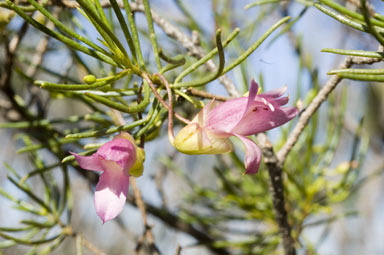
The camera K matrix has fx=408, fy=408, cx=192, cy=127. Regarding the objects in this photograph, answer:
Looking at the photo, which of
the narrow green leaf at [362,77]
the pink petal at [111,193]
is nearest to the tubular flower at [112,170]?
the pink petal at [111,193]

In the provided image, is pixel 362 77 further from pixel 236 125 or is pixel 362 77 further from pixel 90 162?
pixel 90 162

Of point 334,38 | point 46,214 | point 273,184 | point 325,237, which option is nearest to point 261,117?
point 273,184

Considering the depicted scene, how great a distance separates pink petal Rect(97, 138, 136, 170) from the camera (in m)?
0.34

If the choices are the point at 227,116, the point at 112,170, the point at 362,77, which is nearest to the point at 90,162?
the point at 112,170

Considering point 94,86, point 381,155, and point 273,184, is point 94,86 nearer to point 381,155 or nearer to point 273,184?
point 273,184

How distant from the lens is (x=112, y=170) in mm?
350

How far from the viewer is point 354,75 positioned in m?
0.30

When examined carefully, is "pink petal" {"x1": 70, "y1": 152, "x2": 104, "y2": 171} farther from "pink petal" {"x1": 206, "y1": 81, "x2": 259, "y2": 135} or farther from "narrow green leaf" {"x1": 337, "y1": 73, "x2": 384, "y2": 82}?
"narrow green leaf" {"x1": 337, "y1": 73, "x2": 384, "y2": 82}

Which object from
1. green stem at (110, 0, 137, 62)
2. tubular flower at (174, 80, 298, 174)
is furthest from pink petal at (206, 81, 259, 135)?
green stem at (110, 0, 137, 62)

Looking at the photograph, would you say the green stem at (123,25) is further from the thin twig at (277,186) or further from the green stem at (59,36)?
the thin twig at (277,186)

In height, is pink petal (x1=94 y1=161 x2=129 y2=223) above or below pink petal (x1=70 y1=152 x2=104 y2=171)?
below

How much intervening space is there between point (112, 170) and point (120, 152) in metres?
0.02

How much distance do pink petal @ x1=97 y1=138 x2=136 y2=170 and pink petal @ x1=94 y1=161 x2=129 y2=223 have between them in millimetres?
11

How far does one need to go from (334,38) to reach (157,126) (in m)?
2.11
